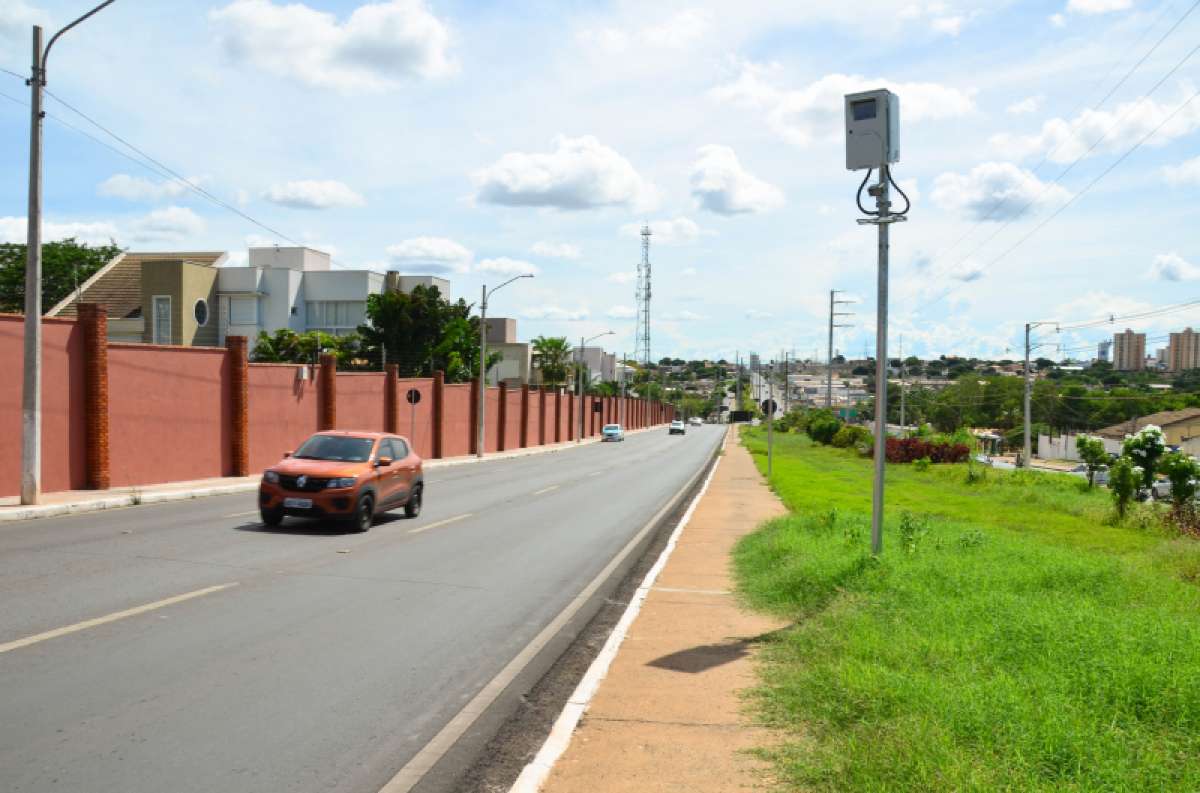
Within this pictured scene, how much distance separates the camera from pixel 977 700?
5543 millimetres

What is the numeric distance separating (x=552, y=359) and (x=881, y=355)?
88362 millimetres

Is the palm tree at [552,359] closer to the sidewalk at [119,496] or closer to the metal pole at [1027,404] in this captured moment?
the metal pole at [1027,404]

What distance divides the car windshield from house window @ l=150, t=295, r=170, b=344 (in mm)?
47139

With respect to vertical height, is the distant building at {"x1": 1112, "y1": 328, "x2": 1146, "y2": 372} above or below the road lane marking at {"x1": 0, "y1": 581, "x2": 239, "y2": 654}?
above

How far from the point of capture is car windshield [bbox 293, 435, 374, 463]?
1709 cm

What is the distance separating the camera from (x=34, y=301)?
17.6 meters

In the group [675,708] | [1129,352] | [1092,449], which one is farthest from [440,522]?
[1129,352]

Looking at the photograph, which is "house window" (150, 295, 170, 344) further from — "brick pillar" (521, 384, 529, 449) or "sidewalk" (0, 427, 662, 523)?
"sidewalk" (0, 427, 662, 523)

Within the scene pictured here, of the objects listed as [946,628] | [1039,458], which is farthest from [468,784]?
[1039,458]

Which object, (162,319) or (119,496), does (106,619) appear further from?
(162,319)

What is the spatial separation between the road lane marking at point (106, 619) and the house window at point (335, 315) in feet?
202

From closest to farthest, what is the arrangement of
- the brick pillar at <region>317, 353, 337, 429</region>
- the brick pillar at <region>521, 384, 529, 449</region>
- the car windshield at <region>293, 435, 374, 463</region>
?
the car windshield at <region>293, 435, 374, 463</region> → the brick pillar at <region>317, 353, 337, 429</region> → the brick pillar at <region>521, 384, 529, 449</region>

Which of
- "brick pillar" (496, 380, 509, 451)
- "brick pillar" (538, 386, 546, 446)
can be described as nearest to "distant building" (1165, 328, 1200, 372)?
"brick pillar" (538, 386, 546, 446)

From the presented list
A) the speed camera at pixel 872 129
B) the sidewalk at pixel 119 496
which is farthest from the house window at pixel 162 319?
the speed camera at pixel 872 129
